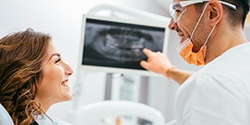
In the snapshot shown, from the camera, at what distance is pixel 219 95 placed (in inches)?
40.4

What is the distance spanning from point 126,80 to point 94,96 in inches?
34.1

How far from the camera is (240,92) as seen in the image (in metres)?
1.03

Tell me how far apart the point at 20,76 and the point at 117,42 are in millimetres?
873

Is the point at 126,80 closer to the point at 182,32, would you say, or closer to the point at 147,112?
the point at 147,112

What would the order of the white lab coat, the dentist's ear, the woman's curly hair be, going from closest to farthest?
the white lab coat < the dentist's ear < the woman's curly hair

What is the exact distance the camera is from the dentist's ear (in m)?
1.23

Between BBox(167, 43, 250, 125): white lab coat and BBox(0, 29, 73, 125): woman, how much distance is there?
0.58 meters

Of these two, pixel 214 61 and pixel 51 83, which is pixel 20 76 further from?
pixel 214 61

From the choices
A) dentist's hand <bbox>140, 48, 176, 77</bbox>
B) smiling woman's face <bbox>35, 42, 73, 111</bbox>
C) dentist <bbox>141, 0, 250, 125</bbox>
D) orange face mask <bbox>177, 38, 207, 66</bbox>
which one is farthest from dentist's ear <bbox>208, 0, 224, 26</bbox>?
dentist's hand <bbox>140, 48, 176, 77</bbox>

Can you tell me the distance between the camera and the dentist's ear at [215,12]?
4.03 feet

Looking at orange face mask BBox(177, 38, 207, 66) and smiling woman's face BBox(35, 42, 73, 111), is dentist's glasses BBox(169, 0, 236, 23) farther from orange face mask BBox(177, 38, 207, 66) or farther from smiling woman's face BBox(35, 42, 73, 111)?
smiling woman's face BBox(35, 42, 73, 111)

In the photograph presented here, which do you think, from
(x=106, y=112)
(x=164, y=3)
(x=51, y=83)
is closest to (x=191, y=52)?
(x=51, y=83)

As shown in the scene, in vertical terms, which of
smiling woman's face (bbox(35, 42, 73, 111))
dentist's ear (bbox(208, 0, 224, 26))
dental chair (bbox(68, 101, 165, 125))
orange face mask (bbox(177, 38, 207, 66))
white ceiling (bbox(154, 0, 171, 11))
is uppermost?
white ceiling (bbox(154, 0, 171, 11))

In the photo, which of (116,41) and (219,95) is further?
(116,41)
